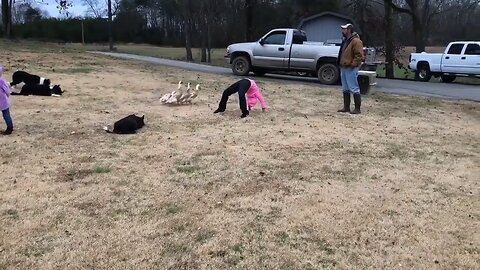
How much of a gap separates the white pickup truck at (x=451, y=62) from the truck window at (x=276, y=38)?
8436 millimetres

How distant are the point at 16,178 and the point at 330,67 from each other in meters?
14.0

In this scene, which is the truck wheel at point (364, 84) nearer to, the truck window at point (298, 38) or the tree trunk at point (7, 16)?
the truck window at point (298, 38)

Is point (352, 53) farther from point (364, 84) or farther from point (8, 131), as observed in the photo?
point (8, 131)

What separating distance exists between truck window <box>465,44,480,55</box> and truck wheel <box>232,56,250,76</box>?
32.7ft

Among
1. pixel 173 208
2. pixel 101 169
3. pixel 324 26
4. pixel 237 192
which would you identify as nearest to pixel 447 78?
pixel 324 26

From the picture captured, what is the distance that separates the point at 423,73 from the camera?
24.7 m

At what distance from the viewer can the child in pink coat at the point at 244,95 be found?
9.98 metres

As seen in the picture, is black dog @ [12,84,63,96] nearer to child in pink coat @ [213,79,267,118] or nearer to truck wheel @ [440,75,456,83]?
child in pink coat @ [213,79,267,118]

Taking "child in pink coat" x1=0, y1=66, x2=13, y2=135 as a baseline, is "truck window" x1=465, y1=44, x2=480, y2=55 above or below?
above

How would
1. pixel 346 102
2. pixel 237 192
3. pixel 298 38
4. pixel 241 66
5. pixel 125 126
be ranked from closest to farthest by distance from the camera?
1. pixel 237 192
2. pixel 125 126
3. pixel 346 102
4. pixel 298 38
5. pixel 241 66

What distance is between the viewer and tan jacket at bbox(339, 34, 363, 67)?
10.2 metres

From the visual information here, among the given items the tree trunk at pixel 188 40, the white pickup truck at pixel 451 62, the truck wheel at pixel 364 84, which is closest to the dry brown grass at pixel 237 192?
the truck wheel at pixel 364 84

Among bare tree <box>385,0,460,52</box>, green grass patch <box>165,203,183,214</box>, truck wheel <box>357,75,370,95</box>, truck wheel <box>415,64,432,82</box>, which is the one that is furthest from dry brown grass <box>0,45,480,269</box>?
bare tree <box>385,0,460,52</box>

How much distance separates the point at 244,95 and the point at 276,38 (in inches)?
385
